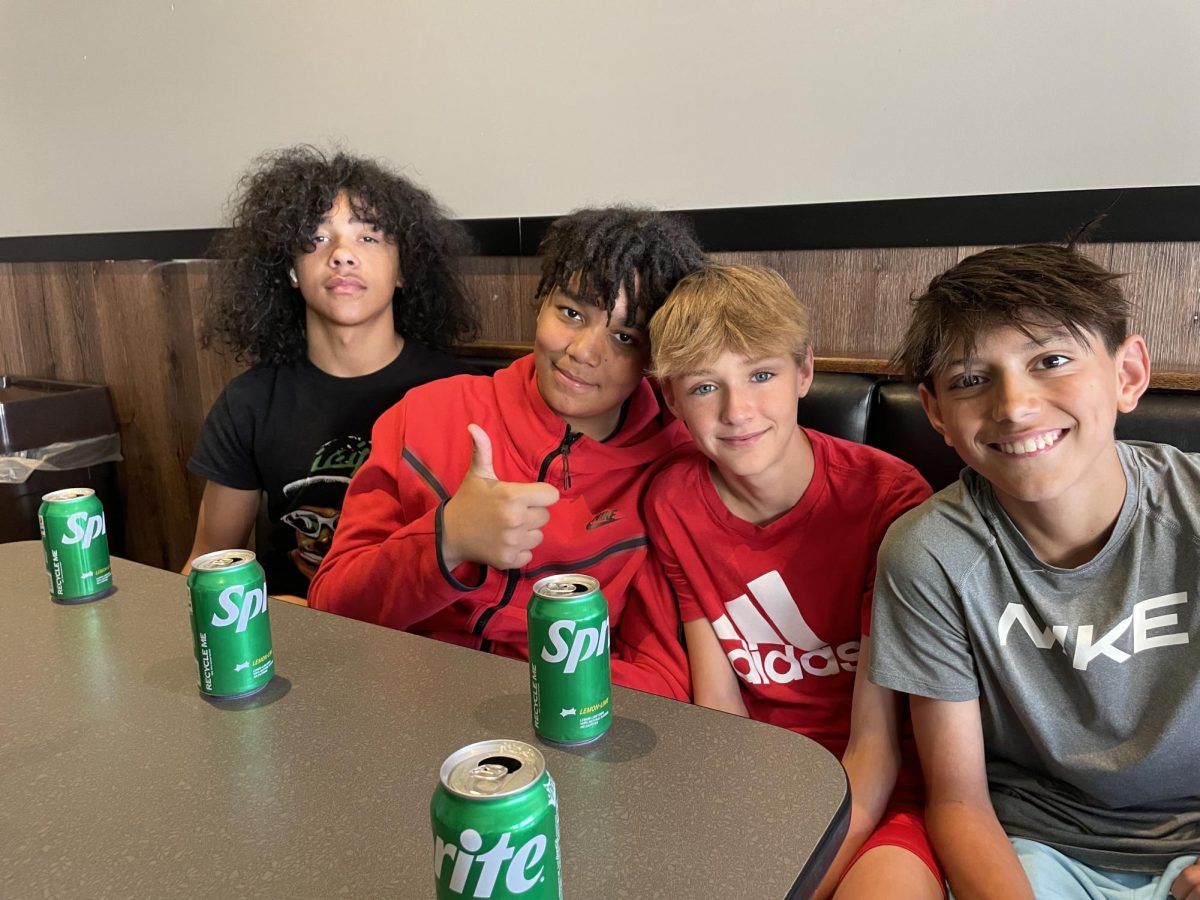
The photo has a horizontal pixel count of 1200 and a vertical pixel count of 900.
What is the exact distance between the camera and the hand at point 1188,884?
0.94 meters

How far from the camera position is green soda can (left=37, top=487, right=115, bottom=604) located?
3.89 feet

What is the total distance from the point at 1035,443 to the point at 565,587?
1.84ft

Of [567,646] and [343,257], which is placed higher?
[343,257]

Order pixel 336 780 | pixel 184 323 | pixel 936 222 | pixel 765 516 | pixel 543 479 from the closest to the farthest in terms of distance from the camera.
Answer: pixel 336 780
pixel 765 516
pixel 543 479
pixel 936 222
pixel 184 323

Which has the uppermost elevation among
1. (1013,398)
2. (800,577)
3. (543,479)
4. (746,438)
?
(1013,398)

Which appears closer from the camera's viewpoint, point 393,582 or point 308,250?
point 393,582

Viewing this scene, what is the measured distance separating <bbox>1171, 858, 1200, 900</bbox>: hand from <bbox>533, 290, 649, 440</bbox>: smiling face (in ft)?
3.10

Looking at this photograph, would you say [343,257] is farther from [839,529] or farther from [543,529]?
[839,529]

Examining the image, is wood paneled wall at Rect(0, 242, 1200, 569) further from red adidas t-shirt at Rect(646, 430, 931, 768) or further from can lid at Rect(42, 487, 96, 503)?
can lid at Rect(42, 487, 96, 503)

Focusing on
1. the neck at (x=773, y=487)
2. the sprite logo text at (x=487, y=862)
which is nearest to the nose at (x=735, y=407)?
the neck at (x=773, y=487)

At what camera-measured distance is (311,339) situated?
194cm

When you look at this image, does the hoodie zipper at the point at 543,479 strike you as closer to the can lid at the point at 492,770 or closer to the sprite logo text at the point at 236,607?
the sprite logo text at the point at 236,607

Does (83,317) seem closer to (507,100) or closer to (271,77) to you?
(271,77)

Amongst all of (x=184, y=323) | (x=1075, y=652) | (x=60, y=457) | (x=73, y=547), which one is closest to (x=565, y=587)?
(x=1075, y=652)
